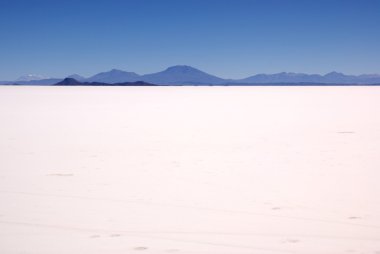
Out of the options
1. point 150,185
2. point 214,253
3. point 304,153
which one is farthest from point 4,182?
point 304,153

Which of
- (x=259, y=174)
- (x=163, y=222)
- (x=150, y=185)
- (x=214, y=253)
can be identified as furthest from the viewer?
(x=259, y=174)

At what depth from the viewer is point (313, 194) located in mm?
4277

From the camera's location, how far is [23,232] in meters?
3.13

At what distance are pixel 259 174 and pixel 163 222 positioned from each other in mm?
2153

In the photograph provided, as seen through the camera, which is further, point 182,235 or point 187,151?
point 187,151

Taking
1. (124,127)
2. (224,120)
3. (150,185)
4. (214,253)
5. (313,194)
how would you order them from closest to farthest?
(214,253) → (313,194) → (150,185) → (124,127) → (224,120)

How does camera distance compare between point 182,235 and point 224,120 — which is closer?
point 182,235

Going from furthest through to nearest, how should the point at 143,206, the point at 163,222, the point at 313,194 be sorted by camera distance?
1. the point at 313,194
2. the point at 143,206
3. the point at 163,222

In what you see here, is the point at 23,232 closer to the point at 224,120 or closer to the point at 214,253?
the point at 214,253

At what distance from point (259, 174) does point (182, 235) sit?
233cm

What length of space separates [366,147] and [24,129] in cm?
804

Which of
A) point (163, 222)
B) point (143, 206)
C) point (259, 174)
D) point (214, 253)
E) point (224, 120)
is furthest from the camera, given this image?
point (224, 120)

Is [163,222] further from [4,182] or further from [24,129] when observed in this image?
[24,129]

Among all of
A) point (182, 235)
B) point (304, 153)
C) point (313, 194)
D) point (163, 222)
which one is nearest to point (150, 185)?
point (163, 222)
